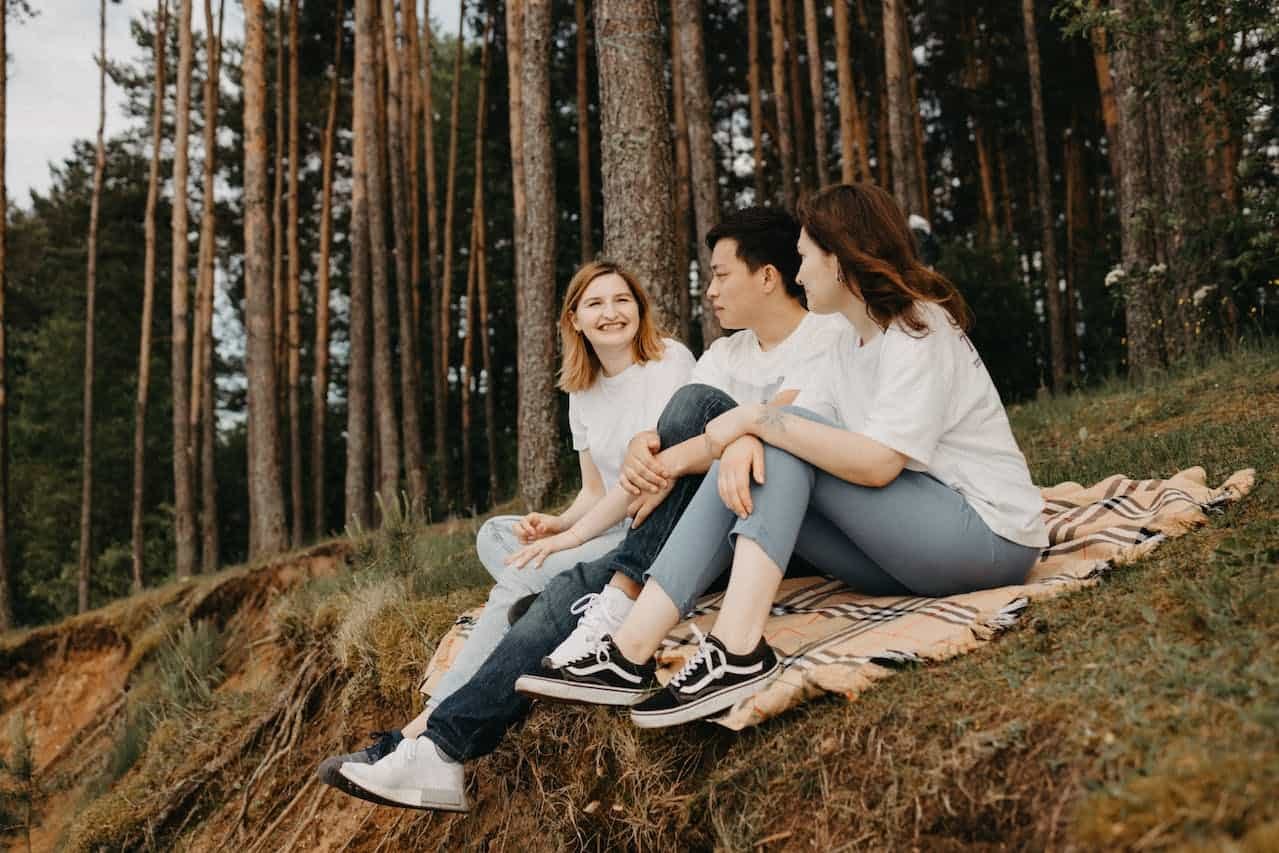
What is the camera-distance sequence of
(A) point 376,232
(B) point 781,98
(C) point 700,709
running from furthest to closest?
1. (B) point 781,98
2. (A) point 376,232
3. (C) point 700,709

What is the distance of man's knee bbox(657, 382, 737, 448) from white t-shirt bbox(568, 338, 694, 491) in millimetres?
482

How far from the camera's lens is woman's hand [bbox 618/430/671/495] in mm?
2861

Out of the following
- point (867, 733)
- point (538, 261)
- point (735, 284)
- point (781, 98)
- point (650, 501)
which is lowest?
point (867, 733)

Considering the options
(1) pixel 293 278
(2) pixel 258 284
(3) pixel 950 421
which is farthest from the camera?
(1) pixel 293 278

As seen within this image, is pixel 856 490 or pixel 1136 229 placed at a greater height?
pixel 1136 229

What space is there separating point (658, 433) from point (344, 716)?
6.31 feet

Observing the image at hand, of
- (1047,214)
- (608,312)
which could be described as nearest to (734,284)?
(608,312)

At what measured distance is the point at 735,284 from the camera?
3389 millimetres

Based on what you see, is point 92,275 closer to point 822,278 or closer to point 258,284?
point 258,284

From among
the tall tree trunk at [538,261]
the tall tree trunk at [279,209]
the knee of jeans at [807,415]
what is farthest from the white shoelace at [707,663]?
the tall tree trunk at [279,209]

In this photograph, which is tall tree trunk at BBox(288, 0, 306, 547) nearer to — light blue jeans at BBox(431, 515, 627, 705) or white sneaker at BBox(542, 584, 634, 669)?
light blue jeans at BBox(431, 515, 627, 705)

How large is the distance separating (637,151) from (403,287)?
6924mm

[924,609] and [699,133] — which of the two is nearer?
[924,609]

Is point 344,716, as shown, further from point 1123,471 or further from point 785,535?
point 1123,471
